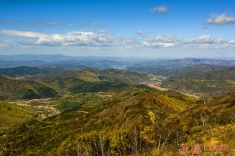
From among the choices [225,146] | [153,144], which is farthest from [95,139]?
[225,146]

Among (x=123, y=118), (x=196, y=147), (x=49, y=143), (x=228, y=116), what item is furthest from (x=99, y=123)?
(x=196, y=147)

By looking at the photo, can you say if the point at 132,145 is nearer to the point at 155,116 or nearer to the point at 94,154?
the point at 94,154

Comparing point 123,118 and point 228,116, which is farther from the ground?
point 228,116

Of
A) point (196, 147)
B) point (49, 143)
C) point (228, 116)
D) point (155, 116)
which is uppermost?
point (196, 147)

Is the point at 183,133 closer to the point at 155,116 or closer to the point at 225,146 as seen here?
the point at 225,146

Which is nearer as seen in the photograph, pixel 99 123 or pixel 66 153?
pixel 66 153

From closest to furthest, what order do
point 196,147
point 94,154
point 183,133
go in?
1. point 196,147
2. point 183,133
3. point 94,154

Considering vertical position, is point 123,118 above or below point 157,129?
below

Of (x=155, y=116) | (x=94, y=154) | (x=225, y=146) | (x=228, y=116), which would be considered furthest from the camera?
(x=155, y=116)

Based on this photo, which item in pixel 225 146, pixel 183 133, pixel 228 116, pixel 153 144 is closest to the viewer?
pixel 225 146
